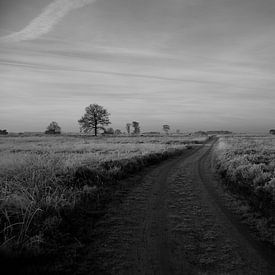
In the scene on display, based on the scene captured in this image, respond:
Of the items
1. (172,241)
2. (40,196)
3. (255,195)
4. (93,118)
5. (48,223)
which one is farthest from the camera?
(93,118)

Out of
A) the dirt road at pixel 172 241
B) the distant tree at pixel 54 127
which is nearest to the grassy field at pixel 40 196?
the dirt road at pixel 172 241

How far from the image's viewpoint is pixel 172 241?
6.29 m

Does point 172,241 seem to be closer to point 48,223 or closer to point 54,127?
point 48,223

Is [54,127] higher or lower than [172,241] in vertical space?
higher

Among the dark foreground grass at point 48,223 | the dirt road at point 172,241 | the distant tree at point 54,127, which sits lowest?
the dirt road at point 172,241

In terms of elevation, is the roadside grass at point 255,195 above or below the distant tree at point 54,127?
below

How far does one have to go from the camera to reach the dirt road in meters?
5.15

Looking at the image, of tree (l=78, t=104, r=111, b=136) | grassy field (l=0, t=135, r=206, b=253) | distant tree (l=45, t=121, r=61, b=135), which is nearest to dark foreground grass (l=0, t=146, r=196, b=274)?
grassy field (l=0, t=135, r=206, b=253)

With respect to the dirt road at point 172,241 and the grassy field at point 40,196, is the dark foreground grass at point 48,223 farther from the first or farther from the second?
the dirt road at point 172,241

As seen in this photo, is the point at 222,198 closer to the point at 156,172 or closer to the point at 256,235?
the point at 256,235

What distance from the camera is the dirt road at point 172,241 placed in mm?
5148

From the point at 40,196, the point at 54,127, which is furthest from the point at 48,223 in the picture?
the point at 54,127

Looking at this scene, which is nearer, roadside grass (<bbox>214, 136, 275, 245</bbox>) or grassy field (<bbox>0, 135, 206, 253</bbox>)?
grassy field (<bbox>0, 135, 206, 253</bbox>)

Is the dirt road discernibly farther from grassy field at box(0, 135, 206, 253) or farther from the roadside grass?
grassy field at box(0, 135, 206, 253)
